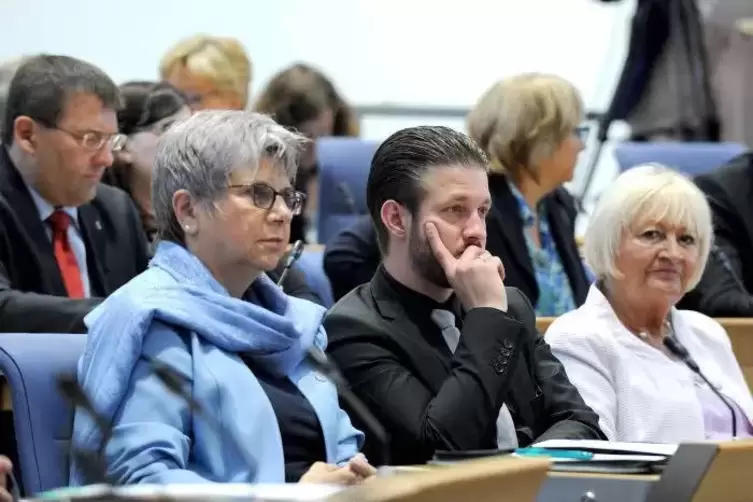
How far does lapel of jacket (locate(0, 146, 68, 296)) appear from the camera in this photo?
3.34 m

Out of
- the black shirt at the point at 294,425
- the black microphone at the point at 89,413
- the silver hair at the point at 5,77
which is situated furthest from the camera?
the silver hair at the point at 5,77

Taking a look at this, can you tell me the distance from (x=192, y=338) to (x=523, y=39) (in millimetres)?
4790

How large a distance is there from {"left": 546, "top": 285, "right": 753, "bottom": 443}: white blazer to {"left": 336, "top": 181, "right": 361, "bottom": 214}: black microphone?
70.7 inches

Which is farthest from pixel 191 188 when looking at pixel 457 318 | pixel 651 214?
pixel 651 214

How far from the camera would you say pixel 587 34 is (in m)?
7.00

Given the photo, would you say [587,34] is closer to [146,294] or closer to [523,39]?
[523,39]

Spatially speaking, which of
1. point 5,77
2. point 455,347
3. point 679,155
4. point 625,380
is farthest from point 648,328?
point 679,155

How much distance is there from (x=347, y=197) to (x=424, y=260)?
2.23 metres

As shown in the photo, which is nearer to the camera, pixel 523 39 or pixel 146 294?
pixel 146 294

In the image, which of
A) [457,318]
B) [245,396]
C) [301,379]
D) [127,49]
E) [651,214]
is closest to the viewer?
[245,396]

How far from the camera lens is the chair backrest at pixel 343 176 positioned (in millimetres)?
4953

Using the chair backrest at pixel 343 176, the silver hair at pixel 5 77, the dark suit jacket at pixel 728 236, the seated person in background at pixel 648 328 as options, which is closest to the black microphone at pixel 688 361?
the seated person in background at pixel 648 328

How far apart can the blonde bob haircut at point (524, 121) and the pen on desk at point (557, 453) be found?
6.14 feet

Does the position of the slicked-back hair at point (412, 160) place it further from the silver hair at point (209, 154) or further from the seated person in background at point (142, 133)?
the seated person in background at point (142, 133)
